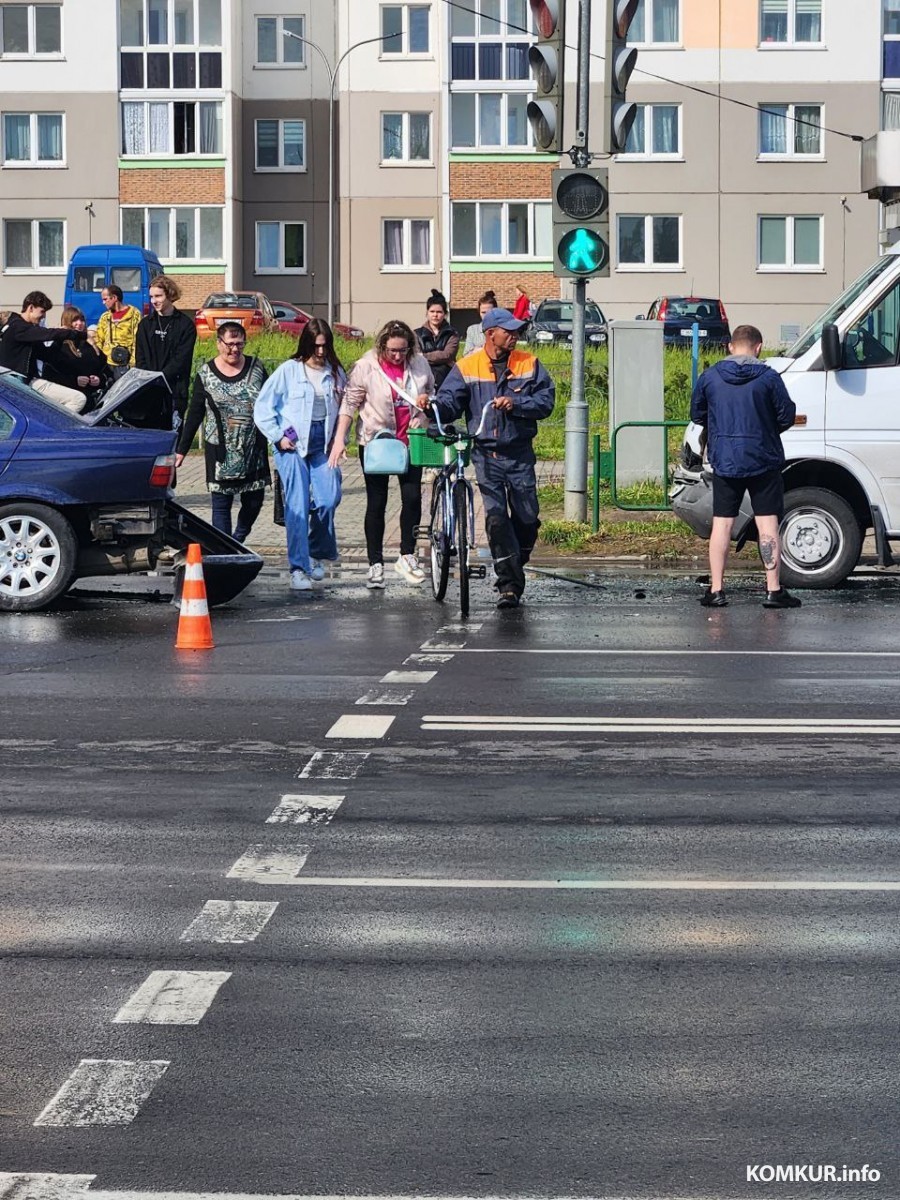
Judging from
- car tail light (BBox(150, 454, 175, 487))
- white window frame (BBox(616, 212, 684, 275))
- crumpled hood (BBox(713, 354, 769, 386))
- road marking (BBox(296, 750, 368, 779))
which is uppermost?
white window frame (BBox(616, 212, 684, 275))

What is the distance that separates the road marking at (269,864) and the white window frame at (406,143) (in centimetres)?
5985

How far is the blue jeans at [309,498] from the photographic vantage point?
583 inches

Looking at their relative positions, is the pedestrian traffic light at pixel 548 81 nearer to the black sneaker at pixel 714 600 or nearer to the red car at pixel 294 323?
the black sneaker at pixel 714 600

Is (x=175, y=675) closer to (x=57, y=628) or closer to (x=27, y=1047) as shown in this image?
(x=57, y=628)

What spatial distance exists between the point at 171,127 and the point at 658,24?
1458 centimetres

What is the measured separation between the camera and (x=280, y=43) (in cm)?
6781

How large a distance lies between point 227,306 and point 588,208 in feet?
127

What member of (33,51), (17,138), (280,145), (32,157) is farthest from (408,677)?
(280,145)

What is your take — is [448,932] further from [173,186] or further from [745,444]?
[173,186]

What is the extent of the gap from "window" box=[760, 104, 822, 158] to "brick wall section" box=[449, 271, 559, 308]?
719cm

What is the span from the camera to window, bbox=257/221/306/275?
67.1 metres

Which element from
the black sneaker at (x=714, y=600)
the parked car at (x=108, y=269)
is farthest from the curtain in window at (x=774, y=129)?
the black sneaker at (x=714, y=600)

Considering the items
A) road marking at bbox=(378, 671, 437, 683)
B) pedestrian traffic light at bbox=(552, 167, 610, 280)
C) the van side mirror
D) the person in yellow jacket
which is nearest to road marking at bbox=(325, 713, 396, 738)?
road marking at bbox=(378, 671, 437, 683)

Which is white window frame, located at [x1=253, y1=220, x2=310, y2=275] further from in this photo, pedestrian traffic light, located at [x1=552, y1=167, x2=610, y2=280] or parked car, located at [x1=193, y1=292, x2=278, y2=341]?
pedestrian traffic light, located at [x1=552, y1=167, x2=610, y2=280]
